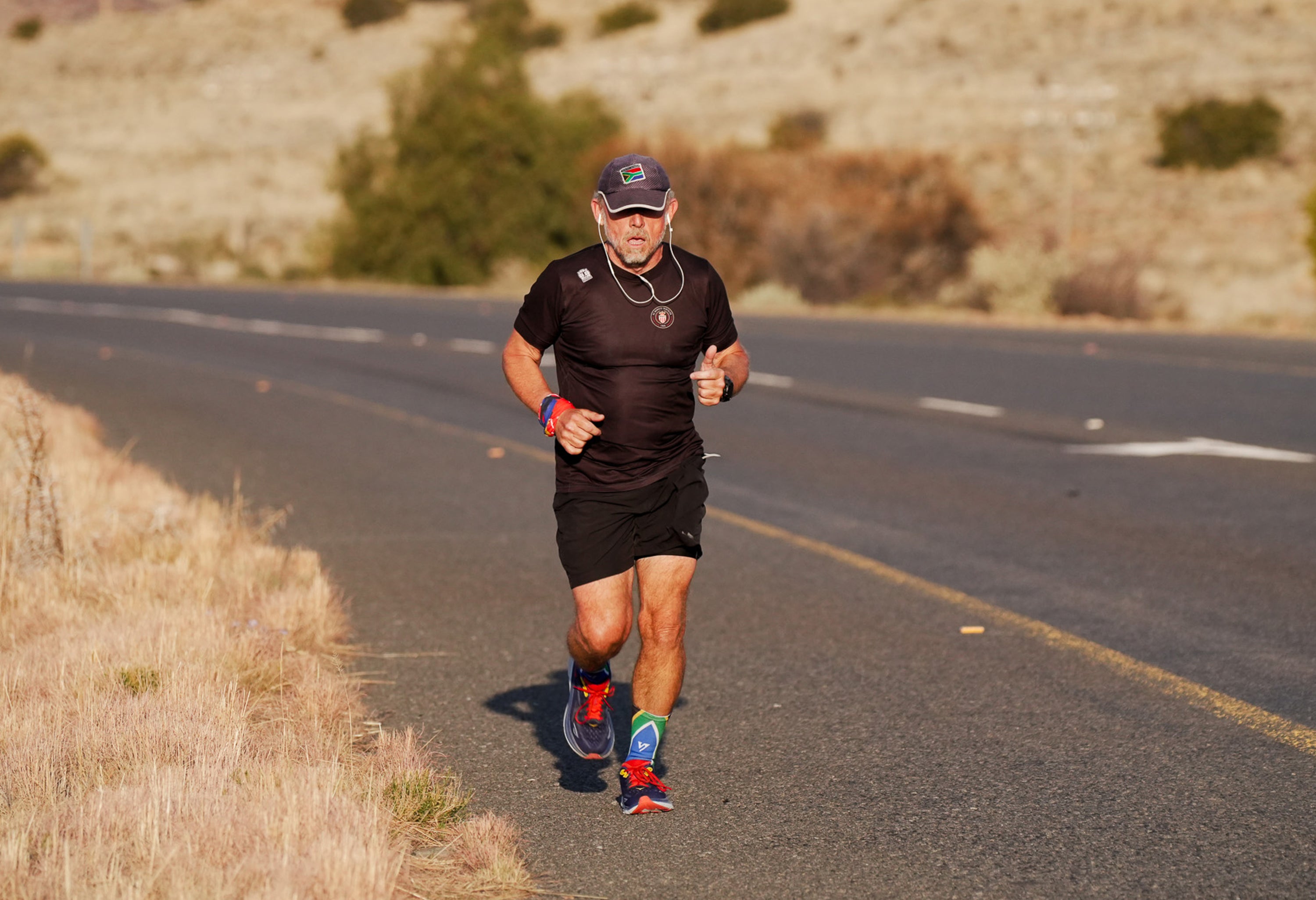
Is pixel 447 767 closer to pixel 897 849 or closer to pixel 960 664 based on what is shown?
pixel 897 849

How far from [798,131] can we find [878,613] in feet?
172

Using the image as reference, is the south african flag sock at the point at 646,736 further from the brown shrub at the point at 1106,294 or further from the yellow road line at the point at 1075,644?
the brown shrub at the point at 1106,294

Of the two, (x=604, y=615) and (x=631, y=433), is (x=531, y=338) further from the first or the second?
(x=604, y=615)

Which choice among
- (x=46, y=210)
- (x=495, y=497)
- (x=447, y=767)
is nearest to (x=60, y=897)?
(x=447, y=767)

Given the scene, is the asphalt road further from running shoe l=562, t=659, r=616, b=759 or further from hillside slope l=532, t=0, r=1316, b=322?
hillside slope l=532, t=0, r=1316, b=322

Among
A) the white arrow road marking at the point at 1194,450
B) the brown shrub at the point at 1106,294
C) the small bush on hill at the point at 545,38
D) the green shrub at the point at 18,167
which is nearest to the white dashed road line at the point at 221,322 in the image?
the white arrow road marking at the point at 1194,450

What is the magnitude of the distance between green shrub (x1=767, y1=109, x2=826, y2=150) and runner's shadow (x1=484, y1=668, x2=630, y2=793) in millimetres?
40369

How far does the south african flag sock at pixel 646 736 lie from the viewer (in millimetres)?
5180

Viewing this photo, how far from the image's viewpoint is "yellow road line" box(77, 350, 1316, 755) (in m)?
6.13

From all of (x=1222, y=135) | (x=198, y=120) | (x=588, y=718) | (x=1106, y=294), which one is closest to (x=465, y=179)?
(x=1106, y=294)

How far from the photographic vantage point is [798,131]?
59.0m

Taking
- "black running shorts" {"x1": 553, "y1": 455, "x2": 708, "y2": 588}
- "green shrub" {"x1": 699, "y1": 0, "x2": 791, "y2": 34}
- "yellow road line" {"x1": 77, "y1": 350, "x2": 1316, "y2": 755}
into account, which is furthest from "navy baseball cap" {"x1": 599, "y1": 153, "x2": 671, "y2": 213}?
"green shrub" {"x1": 699, "y1": 0, "x2": 791, "y2": 34}

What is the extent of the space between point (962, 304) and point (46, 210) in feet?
154

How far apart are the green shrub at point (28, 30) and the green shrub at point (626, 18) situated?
152 ft
